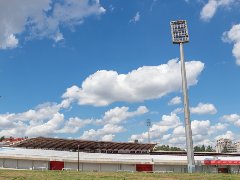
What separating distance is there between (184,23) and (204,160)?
1457 inches

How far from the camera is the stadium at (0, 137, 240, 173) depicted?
3430 inches

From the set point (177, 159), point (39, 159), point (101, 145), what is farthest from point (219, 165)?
point (39, 159)

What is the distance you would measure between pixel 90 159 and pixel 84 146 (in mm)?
10787

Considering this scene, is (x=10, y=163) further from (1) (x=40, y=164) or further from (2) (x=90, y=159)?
(2) (x=90, y=159)

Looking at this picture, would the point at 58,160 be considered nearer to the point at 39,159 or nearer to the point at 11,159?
the point at 39,159

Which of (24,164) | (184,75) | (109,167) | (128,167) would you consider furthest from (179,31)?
(24,164)

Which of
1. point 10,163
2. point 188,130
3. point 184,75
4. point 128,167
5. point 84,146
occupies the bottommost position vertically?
point 128,167

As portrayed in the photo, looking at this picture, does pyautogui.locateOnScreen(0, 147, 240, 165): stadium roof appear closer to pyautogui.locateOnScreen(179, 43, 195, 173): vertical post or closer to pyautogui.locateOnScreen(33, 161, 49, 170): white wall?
pyautogui.locateOnScreen(33, 161, 49, 170): white wall

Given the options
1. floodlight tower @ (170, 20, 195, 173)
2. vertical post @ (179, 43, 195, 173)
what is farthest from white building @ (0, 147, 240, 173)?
floodlight tower @ (170, 20, 195, 173)

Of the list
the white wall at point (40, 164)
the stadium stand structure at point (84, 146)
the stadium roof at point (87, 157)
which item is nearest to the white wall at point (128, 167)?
the stadium roof at point (87, 157)

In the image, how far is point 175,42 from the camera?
79750mm

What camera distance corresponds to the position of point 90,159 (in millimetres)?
93500

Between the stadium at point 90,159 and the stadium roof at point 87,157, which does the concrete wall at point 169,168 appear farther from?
the stadium roof at point 87,157

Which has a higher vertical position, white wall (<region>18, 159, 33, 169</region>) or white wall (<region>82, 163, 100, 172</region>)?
white wall (<region>18, 159, 33, 169</region>)
